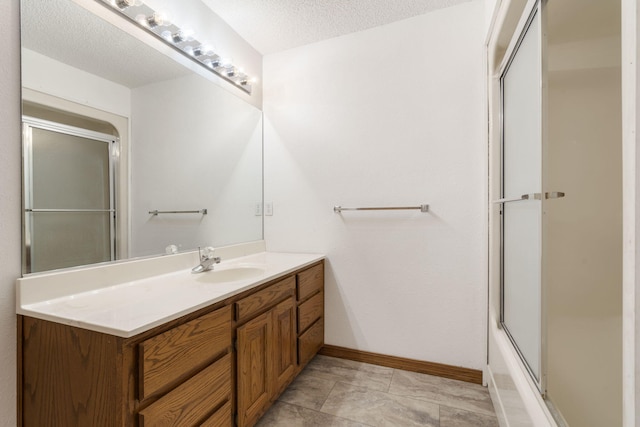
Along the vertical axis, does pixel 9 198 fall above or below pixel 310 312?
above

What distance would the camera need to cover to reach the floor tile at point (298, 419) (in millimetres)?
1430

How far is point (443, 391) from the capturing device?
66.4 inches

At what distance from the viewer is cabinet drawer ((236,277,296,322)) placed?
1243 millimetres

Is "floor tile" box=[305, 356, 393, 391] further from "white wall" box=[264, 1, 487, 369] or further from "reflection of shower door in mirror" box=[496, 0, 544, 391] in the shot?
"reflection of shower door in mirror" box=[496, 0, 544, 391]

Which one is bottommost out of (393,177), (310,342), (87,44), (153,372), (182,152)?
(310,342)

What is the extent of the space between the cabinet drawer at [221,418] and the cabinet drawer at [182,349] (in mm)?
221

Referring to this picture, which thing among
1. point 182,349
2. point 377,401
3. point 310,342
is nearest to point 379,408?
point 377,401

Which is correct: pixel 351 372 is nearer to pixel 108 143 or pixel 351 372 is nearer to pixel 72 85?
pixel 108 143

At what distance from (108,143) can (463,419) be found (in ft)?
7.22

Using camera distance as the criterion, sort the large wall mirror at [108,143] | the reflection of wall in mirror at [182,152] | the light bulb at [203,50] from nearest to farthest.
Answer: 1. the large wall mirror at [108,143]
2. the reflection of wall in mirror at [182,152]
3. the light bulb at [203,50]

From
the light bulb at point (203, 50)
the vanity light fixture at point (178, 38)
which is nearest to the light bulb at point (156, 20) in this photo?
the vanity light fixture at point (178, 38)

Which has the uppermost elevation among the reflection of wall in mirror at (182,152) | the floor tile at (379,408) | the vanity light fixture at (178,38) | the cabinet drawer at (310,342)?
the vanity light fixture at (178,38)

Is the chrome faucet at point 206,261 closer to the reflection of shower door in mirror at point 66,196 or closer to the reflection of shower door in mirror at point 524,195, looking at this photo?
the reflection of shower door in mirror at point 66,196

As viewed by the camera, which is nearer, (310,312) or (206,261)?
(206,261)
